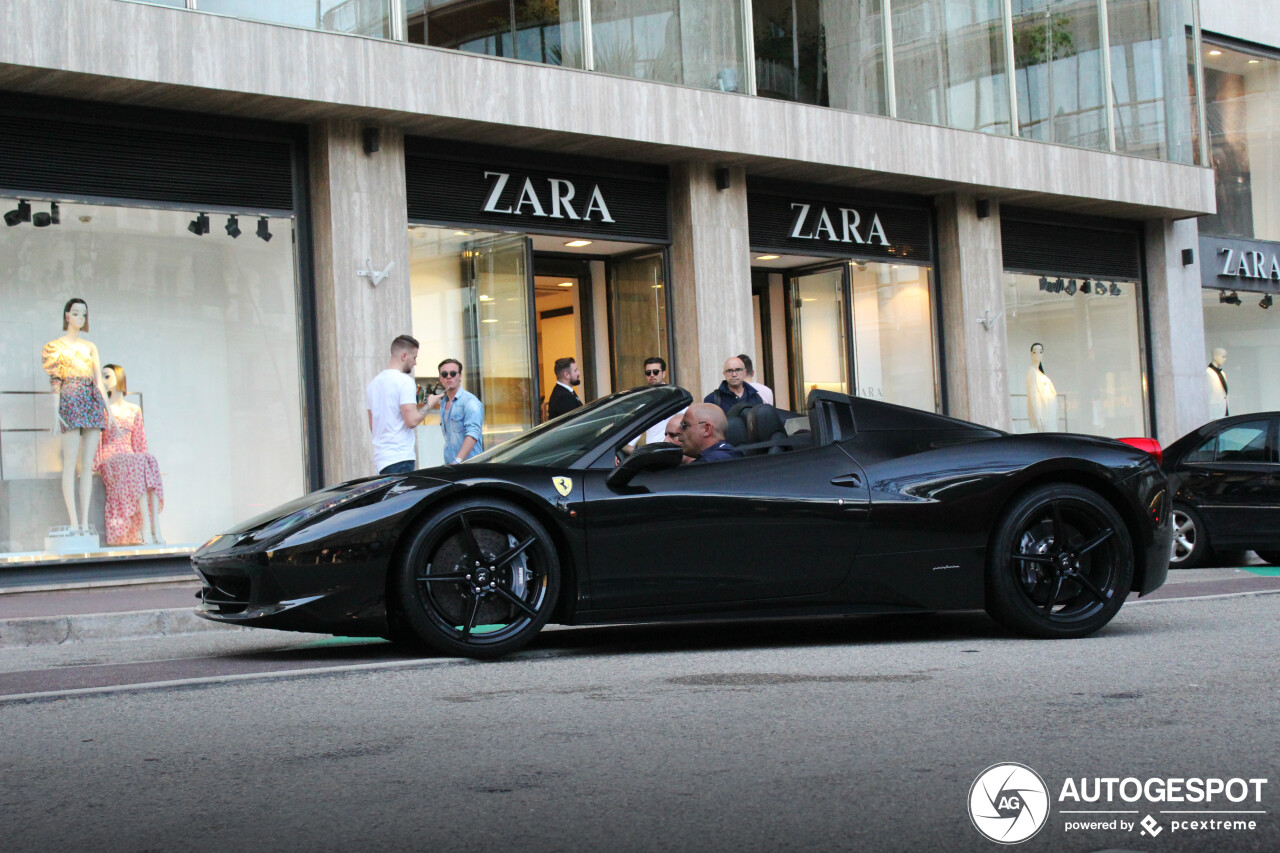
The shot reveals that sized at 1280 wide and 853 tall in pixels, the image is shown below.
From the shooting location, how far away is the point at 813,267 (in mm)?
18062

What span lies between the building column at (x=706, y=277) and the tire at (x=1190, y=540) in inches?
209

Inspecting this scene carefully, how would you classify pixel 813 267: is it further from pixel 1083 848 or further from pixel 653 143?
pixel 1083 848

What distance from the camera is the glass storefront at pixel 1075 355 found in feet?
65.4

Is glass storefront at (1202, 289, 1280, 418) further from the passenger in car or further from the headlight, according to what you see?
the headlight

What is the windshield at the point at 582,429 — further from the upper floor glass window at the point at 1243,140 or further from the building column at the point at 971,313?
the upper floor glass window at the point at 1243,140

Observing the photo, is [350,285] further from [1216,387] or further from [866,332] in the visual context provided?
[1216,387]

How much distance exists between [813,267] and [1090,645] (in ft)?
39.2

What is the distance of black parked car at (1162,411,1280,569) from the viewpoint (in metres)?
11.8

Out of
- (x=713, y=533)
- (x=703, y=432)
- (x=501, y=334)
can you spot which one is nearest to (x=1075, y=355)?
(x=501, y=334)

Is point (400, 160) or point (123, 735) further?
point (400, 160)

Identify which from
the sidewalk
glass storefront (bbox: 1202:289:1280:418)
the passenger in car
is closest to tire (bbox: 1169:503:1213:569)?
the sidewalk

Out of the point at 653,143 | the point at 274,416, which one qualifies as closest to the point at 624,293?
the point at 653,143

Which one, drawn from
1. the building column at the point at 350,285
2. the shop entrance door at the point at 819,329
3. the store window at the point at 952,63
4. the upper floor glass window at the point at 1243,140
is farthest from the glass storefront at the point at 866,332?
the upper floor glass window at the point at 1243,140

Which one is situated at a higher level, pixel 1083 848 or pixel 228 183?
pixel 228 183
